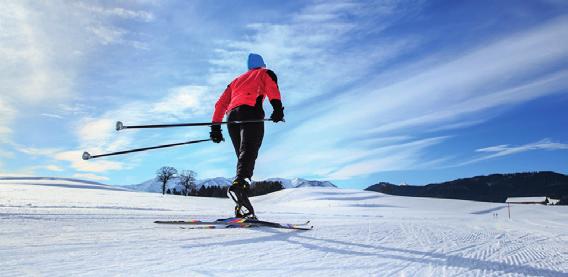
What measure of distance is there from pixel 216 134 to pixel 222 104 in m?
0.44

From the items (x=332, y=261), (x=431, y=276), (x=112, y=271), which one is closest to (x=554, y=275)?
(x=431, y=276)

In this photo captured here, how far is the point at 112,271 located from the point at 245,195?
2.73 meters

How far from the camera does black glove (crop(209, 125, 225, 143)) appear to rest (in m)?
5.25

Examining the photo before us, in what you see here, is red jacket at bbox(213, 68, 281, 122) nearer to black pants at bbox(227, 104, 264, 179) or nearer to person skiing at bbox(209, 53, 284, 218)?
person skiing at bbox(209, 53, 284, 218)

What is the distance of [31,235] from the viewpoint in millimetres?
2299

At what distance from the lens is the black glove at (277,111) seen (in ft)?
15.3

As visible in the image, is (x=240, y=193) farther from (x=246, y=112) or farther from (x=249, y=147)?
(x=246, y=112)

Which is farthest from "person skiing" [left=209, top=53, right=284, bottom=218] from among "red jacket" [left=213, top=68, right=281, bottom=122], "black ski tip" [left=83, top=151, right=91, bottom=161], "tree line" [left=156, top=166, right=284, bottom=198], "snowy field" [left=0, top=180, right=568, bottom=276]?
"tree line" [left=156, top=166, right=284, bottom=198]

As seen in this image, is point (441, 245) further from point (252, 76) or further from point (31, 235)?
point (252, 76)

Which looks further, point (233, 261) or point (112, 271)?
point (233, 261)

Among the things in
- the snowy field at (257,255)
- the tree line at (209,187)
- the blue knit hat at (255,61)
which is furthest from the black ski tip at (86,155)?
the tree line at (209,187)

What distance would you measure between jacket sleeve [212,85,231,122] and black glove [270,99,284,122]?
802mm

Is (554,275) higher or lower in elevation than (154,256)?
lower

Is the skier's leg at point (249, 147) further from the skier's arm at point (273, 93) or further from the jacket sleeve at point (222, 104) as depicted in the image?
the jacket sleeve at point (222, 104)
